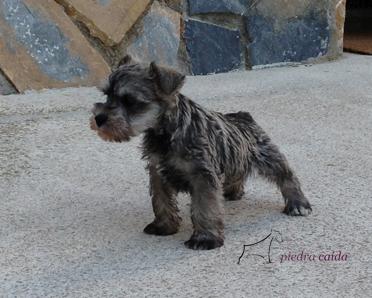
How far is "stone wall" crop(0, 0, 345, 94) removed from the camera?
5.18 meters

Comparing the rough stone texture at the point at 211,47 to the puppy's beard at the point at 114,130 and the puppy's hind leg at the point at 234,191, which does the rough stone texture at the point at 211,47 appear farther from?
the puppy's beard at the point at 114,130

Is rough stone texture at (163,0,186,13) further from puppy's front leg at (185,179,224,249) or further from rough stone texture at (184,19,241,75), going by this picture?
puppy's front leg at (185,179,224,249)

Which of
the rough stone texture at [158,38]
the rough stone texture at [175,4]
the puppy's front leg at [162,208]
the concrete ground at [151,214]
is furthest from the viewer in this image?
the rough stone texture at [175,4]

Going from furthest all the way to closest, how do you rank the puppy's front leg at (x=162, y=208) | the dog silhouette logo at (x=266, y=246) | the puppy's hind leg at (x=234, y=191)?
1. the puppy's hind leg at (x=234, y=191)
2. the puppy's front leg at (x=162, y=208)
3. the dog silhouette logo at (x=266, y=246)

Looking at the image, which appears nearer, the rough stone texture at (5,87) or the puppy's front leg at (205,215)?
the puppy's front leg at (205,215)

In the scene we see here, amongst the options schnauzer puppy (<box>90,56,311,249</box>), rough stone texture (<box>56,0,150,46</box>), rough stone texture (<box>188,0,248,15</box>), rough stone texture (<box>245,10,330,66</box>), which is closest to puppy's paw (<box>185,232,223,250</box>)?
schnauzer puppy (<box>90,56,311,249</box>)

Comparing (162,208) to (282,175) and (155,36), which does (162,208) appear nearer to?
(282,175)

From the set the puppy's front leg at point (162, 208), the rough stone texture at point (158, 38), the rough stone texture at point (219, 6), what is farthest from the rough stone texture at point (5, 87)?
the puppy's front leg at point (162, 208)

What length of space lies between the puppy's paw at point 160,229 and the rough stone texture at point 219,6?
297 cm

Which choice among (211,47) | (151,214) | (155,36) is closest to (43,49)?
(155,36)

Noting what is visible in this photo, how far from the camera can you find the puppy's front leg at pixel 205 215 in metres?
2.88

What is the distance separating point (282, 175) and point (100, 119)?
0.89 m

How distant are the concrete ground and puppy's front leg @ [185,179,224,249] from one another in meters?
0.05

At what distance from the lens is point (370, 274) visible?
263 cm
